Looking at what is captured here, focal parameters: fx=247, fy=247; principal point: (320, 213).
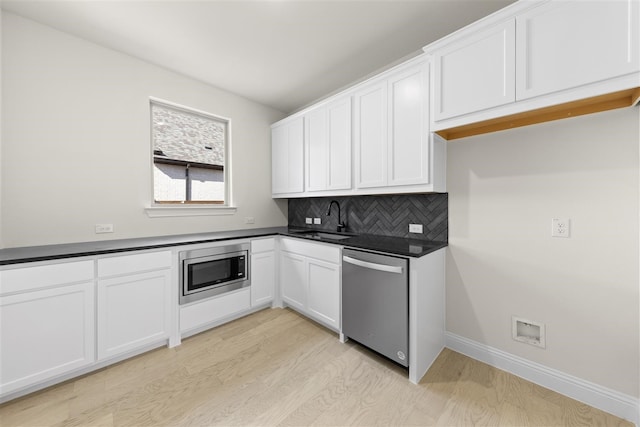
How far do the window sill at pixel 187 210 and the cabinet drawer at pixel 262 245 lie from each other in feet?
2.51

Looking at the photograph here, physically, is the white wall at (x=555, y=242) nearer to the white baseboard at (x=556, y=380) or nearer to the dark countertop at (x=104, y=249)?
the white baseboard at (x=556, y=380)

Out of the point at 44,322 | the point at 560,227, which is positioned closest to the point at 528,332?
the point at 560,227

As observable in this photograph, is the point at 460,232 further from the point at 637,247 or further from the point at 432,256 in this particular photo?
the point at 637,247

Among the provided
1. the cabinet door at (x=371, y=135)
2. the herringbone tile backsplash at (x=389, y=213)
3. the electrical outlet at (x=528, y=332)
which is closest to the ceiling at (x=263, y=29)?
the cabinet door at (x=371, y=135)

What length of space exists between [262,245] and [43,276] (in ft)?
5.72

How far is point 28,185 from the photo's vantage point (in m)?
2.04

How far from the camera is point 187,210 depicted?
9.74 feet

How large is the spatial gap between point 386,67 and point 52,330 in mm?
3709

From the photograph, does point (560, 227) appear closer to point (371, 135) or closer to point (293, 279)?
point (371, 135)

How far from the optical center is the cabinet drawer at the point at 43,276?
1.58 meters

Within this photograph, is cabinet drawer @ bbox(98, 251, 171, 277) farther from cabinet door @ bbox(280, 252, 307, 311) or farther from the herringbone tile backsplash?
the herringbone tile backsplash

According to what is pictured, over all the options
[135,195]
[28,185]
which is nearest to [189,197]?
[135,195]

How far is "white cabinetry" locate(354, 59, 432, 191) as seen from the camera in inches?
80.8

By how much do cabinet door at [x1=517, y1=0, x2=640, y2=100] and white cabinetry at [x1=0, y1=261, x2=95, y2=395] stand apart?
330 centimetres
